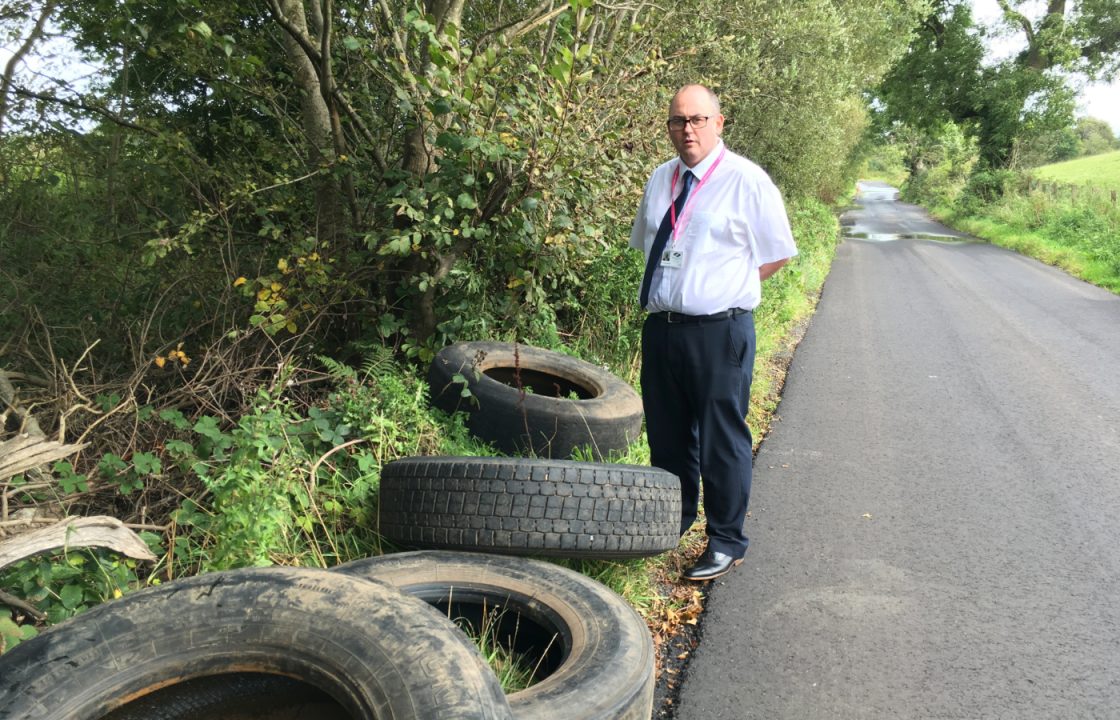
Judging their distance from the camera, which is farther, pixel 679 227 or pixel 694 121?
pixel 679 227

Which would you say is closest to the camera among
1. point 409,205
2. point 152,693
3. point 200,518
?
point 152,693

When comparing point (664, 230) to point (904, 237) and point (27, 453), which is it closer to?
point (27, 453)

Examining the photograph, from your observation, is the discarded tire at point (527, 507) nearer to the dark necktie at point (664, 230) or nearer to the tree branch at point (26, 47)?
the dark necktie at point (664, 230)

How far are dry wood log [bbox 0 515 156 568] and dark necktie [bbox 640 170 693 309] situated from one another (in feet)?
8.09

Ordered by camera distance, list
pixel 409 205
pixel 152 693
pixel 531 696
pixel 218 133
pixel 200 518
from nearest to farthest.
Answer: pixel 152 693
pixel 531 696
pixel 200 518
pixel 409 205
pixel 218 133

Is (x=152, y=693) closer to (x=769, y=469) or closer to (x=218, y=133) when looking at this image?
(x=769, y=469)

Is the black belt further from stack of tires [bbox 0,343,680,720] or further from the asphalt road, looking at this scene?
the asphalt road

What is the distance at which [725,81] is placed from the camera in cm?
1206

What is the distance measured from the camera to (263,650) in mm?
2188

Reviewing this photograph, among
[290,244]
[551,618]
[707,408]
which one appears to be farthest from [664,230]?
[290,244]

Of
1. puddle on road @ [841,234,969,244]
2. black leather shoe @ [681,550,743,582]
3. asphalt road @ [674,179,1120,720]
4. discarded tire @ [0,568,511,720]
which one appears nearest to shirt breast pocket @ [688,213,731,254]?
black leather shoe @ [681,550,743,582]

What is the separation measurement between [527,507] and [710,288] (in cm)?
130

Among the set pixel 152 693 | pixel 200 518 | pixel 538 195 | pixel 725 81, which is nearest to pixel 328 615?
pixel 152 693

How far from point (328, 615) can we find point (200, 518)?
167cm
